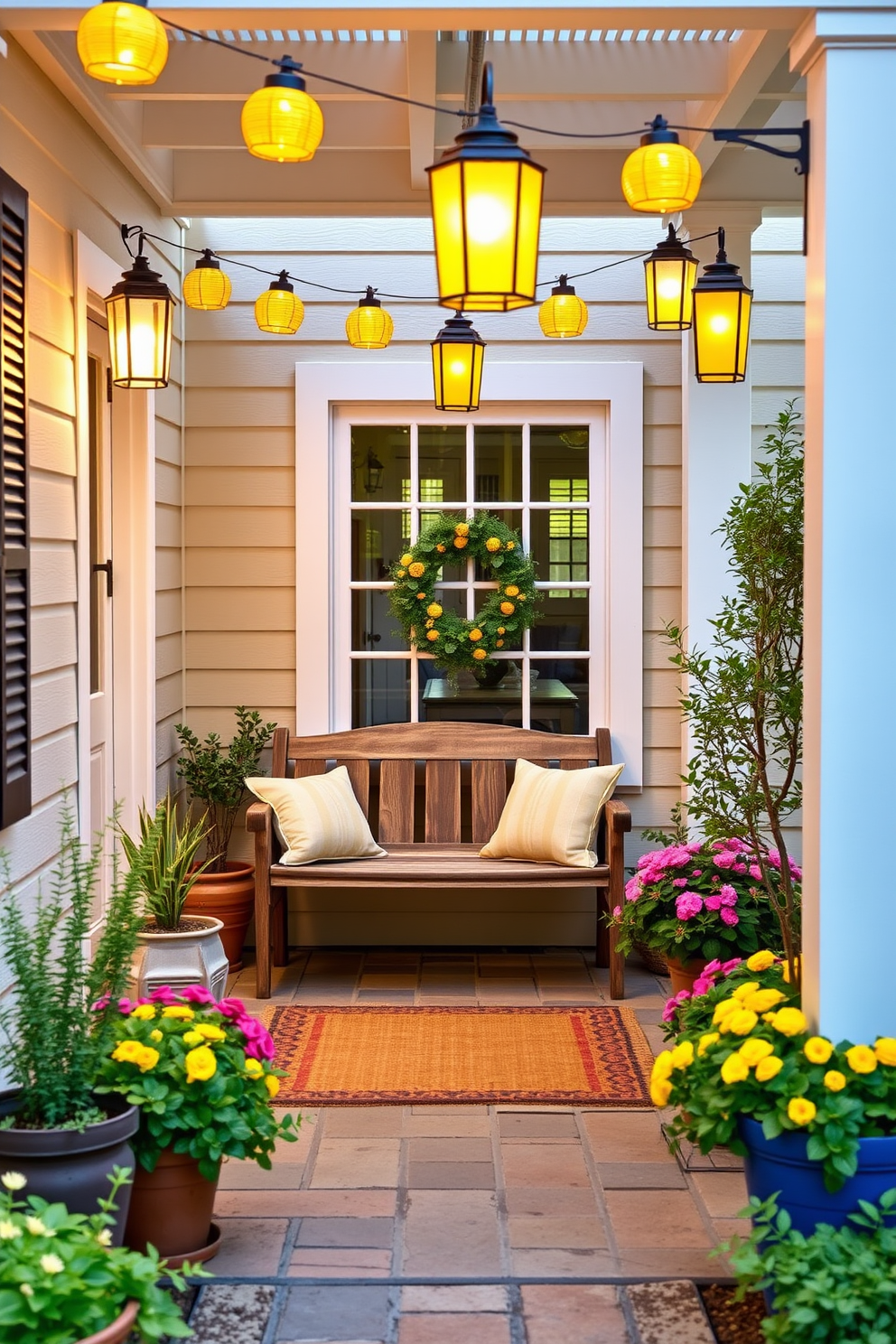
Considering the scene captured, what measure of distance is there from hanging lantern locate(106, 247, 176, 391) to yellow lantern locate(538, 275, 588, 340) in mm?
1356

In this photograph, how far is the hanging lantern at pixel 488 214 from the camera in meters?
2.44

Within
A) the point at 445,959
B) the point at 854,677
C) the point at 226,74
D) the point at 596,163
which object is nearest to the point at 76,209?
the point at 226,74

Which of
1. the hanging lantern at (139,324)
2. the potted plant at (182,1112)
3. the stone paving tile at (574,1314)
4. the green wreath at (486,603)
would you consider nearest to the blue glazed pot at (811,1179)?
the stone paving tile at (574,1314)

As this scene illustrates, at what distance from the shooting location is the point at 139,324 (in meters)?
4.29

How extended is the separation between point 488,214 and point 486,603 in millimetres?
3399

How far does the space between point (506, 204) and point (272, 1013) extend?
3.24 metres

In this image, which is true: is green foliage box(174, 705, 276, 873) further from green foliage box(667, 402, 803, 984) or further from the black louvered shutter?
green foliage box(667, 402, 803, 984)

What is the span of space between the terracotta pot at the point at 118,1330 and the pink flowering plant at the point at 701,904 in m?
2.29

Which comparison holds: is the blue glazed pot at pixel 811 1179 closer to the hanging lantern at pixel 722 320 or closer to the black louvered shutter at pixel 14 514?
the black louvered shutter at pixel 14 514

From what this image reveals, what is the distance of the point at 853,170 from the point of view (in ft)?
9.23

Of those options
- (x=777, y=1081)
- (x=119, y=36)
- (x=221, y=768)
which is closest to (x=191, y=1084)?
(x=777, y=1081)

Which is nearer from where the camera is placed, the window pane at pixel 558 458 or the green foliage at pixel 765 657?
the green foliage at pixel 765 657

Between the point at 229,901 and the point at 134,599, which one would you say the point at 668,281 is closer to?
the point at 134,599

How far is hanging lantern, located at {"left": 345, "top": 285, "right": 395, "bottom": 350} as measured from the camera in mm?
5090
